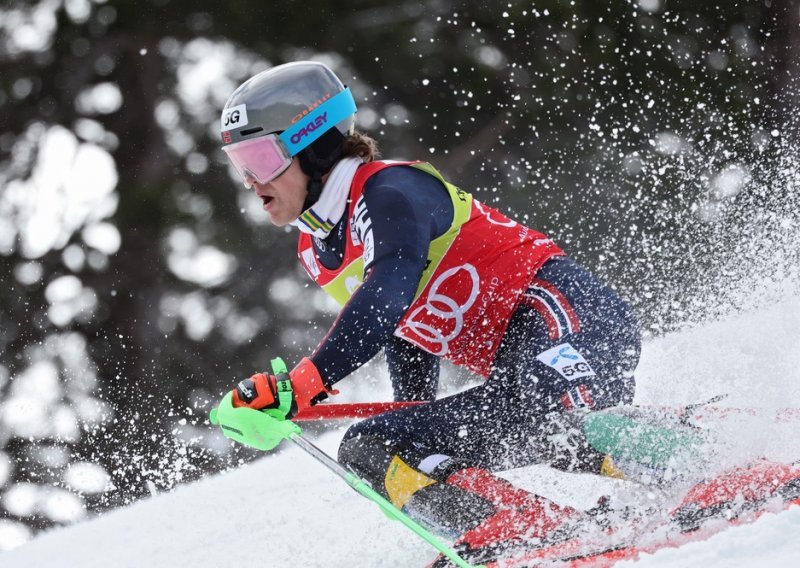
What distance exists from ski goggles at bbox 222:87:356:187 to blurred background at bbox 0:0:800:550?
961cm

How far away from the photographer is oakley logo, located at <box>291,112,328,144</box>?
3.46 m

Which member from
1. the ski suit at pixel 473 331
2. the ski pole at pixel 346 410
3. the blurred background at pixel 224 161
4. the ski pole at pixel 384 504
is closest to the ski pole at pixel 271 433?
the ski pole at pixel 384 504

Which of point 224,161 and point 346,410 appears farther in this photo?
point 224,161

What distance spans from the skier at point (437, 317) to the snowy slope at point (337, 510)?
1.69ft

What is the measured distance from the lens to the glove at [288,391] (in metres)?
3.04

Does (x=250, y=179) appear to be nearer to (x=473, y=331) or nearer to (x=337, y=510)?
(x=473, y=331)

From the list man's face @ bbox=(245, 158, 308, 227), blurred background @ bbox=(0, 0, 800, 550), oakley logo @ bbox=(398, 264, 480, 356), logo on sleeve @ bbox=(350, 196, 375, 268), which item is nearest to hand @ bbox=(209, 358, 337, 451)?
logo on sleeve @ bbox=(350, 196, 375, 268)

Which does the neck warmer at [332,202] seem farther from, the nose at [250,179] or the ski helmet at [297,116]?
the nose at [250,179]

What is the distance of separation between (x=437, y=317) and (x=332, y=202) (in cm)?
48

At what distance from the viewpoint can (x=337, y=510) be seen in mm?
4484

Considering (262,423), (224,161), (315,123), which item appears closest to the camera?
(262,423)

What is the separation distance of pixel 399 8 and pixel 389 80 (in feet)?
3.53

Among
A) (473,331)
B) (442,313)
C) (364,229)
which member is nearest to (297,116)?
(364,229)

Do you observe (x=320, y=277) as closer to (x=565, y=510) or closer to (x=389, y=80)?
(x=565, y=510)
